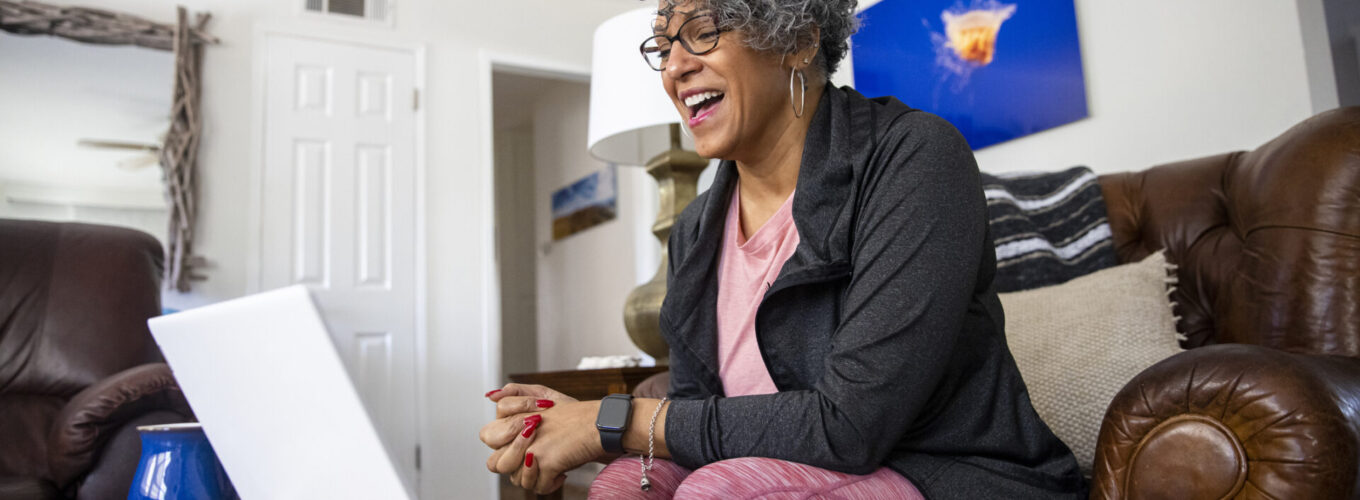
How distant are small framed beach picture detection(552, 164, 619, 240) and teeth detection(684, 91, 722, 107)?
352 centimetres

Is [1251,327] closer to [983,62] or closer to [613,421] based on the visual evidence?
[613,421]

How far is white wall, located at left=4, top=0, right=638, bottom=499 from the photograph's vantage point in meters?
3.54

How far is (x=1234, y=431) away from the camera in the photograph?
0.93 m

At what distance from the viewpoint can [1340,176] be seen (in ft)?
4.55

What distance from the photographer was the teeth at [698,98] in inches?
47.0

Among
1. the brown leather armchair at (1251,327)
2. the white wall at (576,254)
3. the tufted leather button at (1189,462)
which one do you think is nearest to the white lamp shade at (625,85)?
the brown leather armchair at (1251,327)

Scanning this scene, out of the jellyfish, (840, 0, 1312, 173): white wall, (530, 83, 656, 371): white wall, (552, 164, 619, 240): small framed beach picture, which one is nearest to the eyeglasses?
(840, 0, 1312, 173): white wall

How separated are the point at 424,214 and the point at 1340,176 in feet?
10.9

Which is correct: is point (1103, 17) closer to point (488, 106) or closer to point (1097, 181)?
point (1097, 181)

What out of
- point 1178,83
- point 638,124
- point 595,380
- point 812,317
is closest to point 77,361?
point 595,380

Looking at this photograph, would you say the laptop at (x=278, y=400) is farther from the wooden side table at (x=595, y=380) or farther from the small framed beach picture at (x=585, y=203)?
the small framed beach picture at (x=585, y=203)

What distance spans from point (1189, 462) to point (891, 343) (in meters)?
0.34

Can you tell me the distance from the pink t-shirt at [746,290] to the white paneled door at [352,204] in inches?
109

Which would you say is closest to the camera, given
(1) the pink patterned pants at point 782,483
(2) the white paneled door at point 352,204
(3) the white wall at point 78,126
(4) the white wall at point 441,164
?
(1) the pink patterned pants at point 782,483
